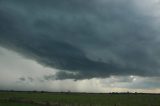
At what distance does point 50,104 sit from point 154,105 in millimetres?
24922

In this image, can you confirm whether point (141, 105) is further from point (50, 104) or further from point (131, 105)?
point (50, 104)

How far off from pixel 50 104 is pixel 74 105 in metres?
6.31

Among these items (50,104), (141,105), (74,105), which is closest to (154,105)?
(141,105)

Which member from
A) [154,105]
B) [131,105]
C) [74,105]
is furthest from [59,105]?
[154,105]

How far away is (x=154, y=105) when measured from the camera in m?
69.1

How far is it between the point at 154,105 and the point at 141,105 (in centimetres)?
307

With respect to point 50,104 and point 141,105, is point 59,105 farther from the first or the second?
point 141,105

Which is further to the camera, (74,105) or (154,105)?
(154,105)

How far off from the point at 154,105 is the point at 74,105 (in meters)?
19.6

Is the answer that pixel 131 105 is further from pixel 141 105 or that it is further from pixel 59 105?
pixel 59 105

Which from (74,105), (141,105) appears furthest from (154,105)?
(74,105)

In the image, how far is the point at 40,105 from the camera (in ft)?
219

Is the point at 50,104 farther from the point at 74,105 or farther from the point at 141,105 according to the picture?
the point at 141,105

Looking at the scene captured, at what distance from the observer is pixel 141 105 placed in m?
69.5
